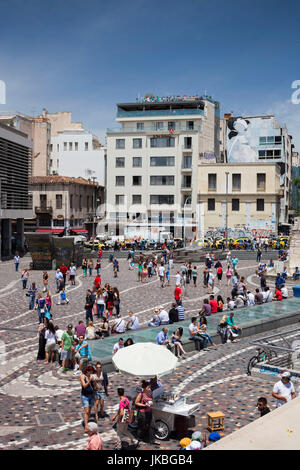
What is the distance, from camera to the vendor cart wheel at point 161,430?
414 inches

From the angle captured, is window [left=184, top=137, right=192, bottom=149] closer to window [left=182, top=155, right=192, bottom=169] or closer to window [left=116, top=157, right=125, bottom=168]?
window [left=182, top=155, right=192, bottom=169]

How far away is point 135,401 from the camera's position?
10680mm

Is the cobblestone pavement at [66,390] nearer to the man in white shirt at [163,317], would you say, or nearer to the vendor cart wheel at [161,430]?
the vendor cart wheel at [161,430]

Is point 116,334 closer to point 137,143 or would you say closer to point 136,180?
point 136,180

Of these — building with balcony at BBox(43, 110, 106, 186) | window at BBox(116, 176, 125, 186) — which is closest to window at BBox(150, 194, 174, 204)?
window at BBox(116, 176, 125, 186)

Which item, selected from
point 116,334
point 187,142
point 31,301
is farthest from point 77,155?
point 116,334

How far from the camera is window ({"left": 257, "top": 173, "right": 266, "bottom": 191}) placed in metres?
67.9

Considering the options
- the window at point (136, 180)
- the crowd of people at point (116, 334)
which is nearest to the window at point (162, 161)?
the window at point (136, 180)

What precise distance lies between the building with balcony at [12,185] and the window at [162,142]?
20.1 metres

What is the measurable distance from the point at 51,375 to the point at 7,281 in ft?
68.2

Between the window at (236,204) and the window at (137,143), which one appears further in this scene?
the window at (137,143)

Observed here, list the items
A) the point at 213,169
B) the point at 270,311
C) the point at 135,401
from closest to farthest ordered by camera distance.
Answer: the point at 135,401 → the point at 270,311 → the point at 213,169

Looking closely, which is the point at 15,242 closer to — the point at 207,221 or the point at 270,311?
the point at 207,221

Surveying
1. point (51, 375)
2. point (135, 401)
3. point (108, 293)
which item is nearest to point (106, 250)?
point (108, 293)
